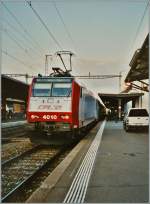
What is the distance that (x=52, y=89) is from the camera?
15.6 metres

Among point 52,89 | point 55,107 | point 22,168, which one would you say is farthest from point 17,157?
point 52,89

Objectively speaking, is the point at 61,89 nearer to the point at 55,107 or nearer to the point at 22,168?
Answer: the point at 55,107

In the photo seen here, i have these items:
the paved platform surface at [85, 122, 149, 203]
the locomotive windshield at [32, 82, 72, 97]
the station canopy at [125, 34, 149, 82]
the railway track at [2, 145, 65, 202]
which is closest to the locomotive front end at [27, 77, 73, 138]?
the locomotive windshield at [32, 82, 72, 97]

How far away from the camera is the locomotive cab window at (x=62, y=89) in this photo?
A: 15441 millimetres

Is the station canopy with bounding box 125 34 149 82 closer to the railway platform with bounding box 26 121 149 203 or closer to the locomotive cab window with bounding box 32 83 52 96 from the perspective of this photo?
the locomotive cab window with bounding box 32 83 52 96

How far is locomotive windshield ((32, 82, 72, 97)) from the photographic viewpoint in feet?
50.8

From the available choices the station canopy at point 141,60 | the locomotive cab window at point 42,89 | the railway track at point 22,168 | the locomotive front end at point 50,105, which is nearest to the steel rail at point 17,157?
the railway track at point 22,168

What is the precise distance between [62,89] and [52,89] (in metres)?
0.41

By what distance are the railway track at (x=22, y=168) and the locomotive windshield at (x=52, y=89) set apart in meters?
2.12

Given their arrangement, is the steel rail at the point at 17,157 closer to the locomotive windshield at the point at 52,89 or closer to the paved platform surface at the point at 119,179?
the locomotive windshield at the point at 52,89

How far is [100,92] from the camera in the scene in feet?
167

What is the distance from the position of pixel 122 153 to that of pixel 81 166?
293 cm

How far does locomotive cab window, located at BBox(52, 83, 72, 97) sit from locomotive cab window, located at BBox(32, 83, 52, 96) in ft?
0.71

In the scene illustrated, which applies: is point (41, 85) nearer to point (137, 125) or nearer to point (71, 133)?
point (71, 133)
